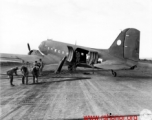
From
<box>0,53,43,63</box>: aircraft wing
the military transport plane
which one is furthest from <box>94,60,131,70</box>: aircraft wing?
<box>0,53,43,63</box>: aircraft wing

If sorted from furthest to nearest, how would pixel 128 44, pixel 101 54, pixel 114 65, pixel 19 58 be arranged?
pixel 19 58 → pixel 101 54 → pixel 128 44 → pixel 114 65

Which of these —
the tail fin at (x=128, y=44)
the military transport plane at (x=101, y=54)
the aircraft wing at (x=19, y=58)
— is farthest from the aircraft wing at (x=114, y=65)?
the aircraft wing at (x=19, y=58)

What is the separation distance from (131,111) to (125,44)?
1162cm

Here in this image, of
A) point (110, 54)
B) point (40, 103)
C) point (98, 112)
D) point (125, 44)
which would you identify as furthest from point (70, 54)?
point (98, 112)

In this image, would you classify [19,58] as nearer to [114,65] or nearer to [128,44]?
[114,65]

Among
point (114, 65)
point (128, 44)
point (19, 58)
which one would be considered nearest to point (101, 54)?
point (114, 65)

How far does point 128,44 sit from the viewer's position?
55.4 feet

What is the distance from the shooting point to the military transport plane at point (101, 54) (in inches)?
651

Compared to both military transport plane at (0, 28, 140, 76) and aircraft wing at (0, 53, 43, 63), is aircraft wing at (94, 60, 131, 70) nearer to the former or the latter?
military transport plane at (0, 28, 140, 76)

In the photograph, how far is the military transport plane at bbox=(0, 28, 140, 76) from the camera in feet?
54.2

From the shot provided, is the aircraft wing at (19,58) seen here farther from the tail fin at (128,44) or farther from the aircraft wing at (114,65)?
the tail fin at (128,44)

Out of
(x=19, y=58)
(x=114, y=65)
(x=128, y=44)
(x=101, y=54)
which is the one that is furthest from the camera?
(x=19, y=58)

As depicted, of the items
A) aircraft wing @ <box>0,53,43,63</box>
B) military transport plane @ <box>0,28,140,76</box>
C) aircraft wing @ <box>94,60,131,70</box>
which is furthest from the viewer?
aircraft wing @ <box>0,53,43,63</box>

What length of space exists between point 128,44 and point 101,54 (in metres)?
3.37
